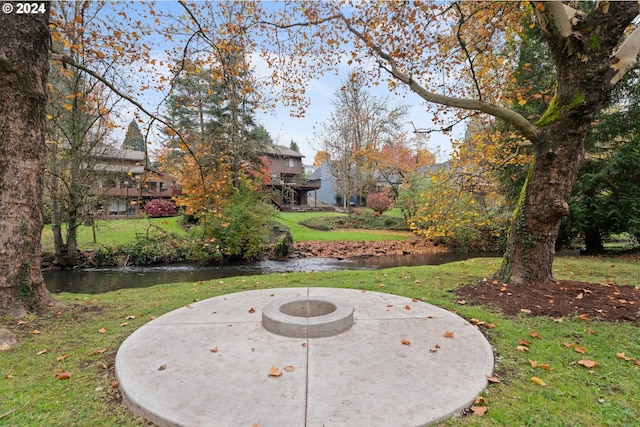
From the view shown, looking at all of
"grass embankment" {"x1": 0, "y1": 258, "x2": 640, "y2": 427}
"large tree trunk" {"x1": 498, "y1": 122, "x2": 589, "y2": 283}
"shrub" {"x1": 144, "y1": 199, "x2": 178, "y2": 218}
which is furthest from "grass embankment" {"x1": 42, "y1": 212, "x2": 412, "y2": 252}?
"large tree trunk" {"x1": 498, "y1": 122, "x2": 589, "y2": 283}

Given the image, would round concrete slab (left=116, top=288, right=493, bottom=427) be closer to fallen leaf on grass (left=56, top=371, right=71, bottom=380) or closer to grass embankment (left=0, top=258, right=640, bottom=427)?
grass embankment (left=0, top=258, right=640, bottom=427)

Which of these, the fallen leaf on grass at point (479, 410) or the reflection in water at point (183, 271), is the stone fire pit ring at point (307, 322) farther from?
the reflection in water at point (183, 271)

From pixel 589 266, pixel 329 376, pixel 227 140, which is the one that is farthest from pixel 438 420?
pixel 227 140

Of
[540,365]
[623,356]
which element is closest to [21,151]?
[540,365]

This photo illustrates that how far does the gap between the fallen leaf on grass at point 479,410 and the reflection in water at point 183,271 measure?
9.35 meters

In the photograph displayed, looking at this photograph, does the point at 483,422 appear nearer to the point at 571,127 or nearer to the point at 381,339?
the point at 381,339

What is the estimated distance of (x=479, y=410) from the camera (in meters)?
2.38

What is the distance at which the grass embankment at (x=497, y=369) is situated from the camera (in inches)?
93.0

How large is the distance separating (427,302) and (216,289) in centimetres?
419

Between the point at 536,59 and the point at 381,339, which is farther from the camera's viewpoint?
the point at 536,59

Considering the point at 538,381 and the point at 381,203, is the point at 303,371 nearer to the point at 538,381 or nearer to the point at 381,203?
the point at 538,381

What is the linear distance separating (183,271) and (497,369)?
11014 millimetres

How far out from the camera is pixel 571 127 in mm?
5172

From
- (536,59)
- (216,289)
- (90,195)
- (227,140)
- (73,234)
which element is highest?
(536,59)
